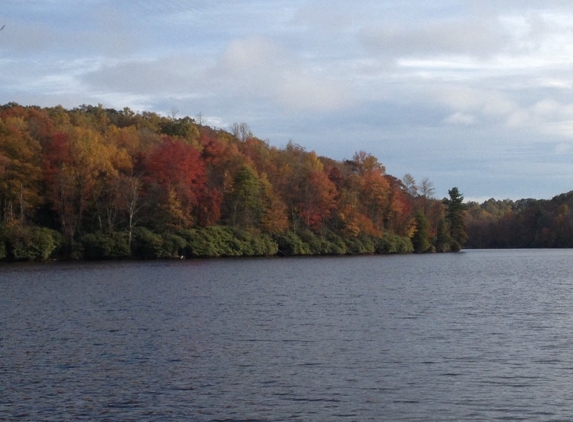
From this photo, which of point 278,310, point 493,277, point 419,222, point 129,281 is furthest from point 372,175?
point 278,310

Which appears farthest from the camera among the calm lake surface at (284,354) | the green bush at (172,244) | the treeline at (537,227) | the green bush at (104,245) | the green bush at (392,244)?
the treeline at (537,227)

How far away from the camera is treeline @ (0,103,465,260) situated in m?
85.5

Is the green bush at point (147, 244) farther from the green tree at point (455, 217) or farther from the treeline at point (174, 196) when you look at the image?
the green tree at point (455, 217)

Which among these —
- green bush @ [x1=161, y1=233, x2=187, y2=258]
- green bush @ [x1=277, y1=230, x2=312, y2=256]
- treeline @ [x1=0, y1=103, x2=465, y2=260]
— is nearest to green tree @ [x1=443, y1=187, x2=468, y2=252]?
treeline @ [x1=0, y1=103, x2=465, y2=260]

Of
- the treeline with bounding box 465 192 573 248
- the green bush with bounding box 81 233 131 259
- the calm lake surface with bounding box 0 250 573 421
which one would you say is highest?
the treeline with bounding box 465 192 573 248

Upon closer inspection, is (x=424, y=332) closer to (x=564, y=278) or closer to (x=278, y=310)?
(x=278, y=310)

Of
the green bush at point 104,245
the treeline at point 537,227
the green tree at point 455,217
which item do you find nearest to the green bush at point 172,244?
A: the green bush at point 104,245

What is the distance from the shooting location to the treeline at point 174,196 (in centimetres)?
8550

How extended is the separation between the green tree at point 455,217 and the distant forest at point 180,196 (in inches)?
124

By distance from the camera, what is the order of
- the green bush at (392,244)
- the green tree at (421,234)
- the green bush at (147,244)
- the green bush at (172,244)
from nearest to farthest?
1. the green bush at (147,244)
2. the green bush at (172,244)
3. the green bush at (392,244)
4. the green tree at (421,234)

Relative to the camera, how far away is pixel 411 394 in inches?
806

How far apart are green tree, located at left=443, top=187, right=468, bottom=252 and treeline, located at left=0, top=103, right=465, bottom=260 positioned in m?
17.9

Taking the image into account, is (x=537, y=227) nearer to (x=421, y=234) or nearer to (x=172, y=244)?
(x=421, y=234)

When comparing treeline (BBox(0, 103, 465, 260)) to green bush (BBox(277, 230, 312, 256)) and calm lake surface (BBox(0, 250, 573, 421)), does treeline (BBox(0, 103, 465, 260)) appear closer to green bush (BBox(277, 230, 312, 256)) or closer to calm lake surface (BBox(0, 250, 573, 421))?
green bush (BBox(277, 230, 312, 256))
